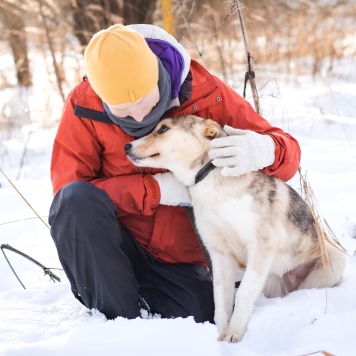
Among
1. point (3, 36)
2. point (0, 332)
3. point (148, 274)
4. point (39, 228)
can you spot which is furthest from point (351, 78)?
point (3, 36)

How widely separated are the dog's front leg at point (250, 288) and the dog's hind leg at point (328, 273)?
0.36m

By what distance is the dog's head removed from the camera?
2.52 m

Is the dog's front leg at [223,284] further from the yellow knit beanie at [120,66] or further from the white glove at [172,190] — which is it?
the yellow knit beanie at [120,66]

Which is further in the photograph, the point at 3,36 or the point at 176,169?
the point at 3,36

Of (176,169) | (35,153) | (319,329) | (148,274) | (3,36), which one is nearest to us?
(319,329)

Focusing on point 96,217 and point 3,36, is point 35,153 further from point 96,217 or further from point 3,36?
point 3,36

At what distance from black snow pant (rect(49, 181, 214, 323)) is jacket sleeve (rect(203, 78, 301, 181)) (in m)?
0.77

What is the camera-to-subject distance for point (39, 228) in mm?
3992

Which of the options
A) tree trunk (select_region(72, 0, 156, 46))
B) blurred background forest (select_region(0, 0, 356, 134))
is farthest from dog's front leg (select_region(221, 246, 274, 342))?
tree trunk (select_region(72, 0, 156, 46))

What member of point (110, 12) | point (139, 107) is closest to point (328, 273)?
point (139, 107)

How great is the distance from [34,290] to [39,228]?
3.73ft

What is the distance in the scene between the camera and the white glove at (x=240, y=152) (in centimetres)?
243

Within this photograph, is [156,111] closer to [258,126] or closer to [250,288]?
[258,126]

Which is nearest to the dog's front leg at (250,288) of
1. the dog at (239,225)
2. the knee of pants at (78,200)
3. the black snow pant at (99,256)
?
the dog at (239,225)
